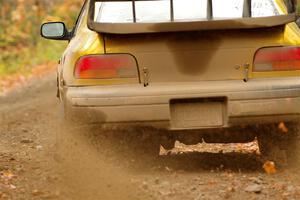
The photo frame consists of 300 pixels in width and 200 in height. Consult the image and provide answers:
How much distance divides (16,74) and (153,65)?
14.9 meters

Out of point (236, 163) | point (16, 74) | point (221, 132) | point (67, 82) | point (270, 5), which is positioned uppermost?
point (270, 5)

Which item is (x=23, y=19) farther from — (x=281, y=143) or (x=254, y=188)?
(x=254, y=188)

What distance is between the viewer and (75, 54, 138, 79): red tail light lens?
247 inches

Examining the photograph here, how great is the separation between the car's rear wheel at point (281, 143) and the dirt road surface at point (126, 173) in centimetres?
14

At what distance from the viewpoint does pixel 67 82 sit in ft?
21.1

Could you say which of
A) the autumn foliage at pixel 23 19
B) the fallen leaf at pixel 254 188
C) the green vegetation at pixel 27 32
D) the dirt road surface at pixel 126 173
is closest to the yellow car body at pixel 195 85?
the dirt road surface at pixel 126 173

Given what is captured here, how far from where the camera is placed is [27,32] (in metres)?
27.4

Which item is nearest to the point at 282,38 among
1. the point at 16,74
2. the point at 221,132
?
the point at 221,132

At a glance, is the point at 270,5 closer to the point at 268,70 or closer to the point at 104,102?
the point at 268,70

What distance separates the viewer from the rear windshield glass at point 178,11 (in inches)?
259

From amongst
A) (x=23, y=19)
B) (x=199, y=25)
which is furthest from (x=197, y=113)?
(x=23, y=19)

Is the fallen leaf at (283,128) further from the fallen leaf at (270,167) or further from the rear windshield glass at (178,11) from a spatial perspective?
the rear windshield glass at (178,11)

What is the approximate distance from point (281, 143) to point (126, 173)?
129 centimetres

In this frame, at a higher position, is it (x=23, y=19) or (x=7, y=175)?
(x=7, y=175)
